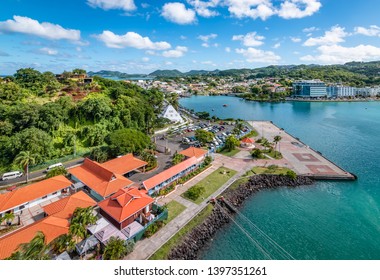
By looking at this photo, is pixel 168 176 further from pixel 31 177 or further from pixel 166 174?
pixel 31 177

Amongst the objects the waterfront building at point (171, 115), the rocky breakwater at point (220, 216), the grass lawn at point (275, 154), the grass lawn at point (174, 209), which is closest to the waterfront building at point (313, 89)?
the waterfront building at point (171, 115)

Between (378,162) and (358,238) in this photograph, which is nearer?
(358,238)

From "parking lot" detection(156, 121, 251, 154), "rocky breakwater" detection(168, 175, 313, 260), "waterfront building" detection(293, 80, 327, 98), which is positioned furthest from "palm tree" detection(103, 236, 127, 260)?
"waterfront building" detection(293, 80, 327, 98)

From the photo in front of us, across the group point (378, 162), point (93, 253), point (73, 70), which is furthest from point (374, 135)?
point (73, 70)

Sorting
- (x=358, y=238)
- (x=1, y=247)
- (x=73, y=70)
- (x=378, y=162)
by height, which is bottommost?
(x=358, y=238)

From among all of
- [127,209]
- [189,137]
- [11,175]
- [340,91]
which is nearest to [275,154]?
[189,137]

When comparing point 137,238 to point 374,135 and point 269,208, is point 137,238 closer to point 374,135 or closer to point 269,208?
point 269,208

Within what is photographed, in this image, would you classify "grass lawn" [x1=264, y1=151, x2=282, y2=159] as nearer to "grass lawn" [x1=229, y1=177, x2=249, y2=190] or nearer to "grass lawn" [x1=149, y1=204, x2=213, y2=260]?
"grass lawn" [x1=229, y1=177, x2=249, y2=190]

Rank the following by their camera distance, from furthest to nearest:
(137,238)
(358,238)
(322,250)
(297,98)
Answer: (297,98)
(358,238)
(322,250)
(137,238)
